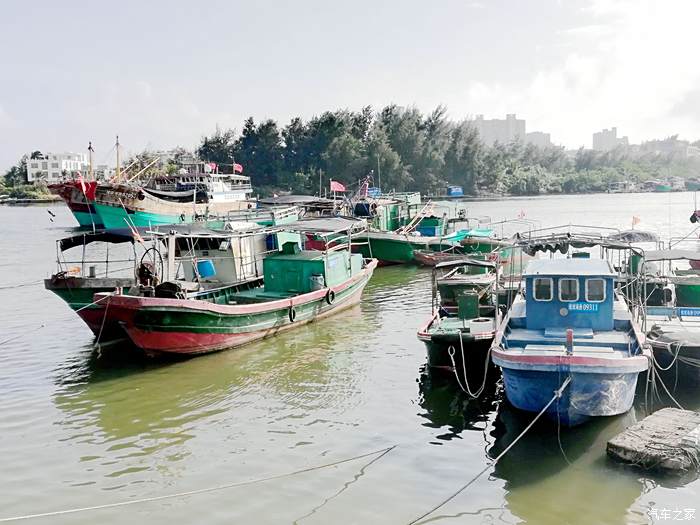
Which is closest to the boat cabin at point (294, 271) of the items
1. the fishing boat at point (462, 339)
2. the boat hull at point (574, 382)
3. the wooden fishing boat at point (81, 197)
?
the fishing boat at point (462, 339)

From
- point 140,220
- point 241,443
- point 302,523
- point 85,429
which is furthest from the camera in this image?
point 140,220

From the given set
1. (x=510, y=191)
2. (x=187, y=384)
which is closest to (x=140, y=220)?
(x=187, y=384)

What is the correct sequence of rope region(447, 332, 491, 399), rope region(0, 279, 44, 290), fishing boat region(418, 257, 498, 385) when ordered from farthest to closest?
1. rope region(0, 279, 44, 290)
2. fishing boat region(418, 257, 498, 385)
3. rope region(447, 332, 491, 399)

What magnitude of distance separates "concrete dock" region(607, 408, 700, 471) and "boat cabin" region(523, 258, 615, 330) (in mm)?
2319

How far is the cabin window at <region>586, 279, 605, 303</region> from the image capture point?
12.0 m

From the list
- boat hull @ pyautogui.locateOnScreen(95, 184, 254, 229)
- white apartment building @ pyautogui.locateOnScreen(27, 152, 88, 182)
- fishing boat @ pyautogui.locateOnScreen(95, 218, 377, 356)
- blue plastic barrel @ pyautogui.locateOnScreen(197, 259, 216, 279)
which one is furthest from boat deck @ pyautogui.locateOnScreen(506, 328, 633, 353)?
white apartment building @ pyautogui.locateOnScreen(27, 152, 88, 182)

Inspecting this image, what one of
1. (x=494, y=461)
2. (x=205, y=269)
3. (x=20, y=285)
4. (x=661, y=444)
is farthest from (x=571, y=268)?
(x=20, y=285)

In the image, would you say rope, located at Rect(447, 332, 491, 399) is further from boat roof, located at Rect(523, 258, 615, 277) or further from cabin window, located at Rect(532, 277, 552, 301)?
boat roof, located at Rect(523, 258, 615, 277)

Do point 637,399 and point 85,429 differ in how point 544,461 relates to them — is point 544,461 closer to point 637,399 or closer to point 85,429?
point 637,399

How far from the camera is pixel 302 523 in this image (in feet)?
27.2

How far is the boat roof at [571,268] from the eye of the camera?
39.4 feet

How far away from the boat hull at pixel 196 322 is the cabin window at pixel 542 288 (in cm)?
703

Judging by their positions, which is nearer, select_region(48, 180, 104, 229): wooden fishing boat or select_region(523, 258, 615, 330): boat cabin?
select_region(523, 258, 615, 330): boat cabin

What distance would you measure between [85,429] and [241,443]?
9.64ft
